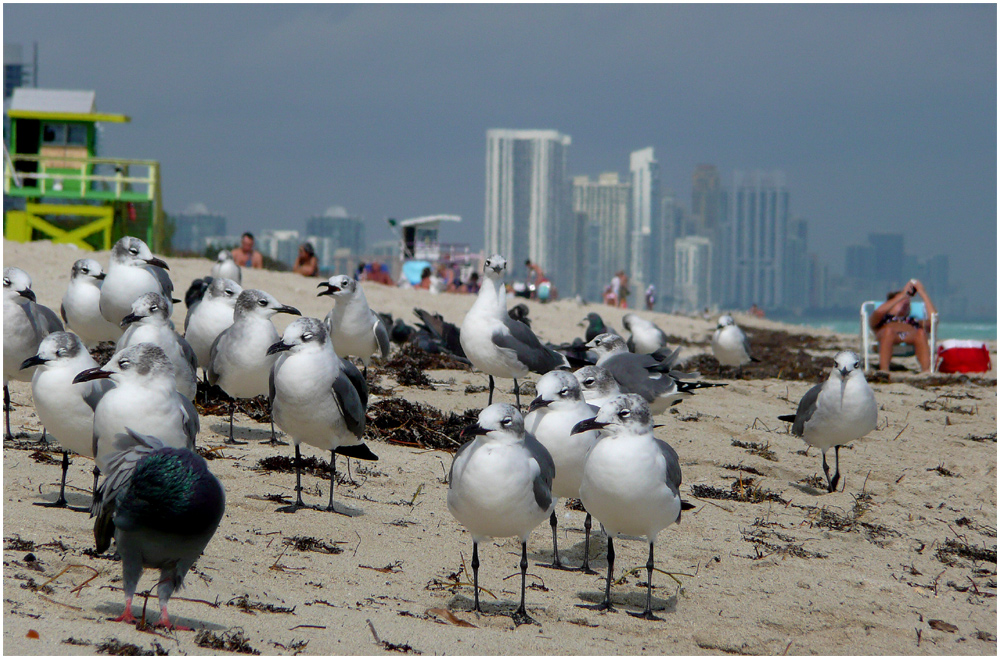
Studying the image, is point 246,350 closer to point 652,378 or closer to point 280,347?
point 280,347

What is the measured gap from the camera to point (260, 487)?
6188 millimetres

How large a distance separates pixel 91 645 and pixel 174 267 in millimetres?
14977

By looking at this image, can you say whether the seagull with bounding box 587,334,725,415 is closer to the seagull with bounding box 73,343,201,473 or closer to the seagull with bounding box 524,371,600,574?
the seagull with bounding box 524,371,600,574

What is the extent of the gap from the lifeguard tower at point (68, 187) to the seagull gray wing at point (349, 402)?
53.3 ft

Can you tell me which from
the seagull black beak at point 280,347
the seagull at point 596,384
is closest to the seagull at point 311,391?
the seagull black beak at point 280,347

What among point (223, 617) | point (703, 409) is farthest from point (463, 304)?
point (223, 617)

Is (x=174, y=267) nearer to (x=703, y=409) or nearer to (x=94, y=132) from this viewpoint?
(x=94, y=132)

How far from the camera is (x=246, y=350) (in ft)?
23.2

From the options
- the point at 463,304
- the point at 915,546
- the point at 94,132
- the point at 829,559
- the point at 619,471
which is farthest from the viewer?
→ the point at 94,132

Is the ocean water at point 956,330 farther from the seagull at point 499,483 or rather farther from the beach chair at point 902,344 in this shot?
the seagull at point 499,483

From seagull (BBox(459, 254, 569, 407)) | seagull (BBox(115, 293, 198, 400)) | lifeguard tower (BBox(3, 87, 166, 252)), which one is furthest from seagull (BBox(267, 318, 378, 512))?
lifeguard tower (BBox(3, 87, 166, 252))

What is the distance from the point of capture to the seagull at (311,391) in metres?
5.81

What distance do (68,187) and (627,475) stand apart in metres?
21.8

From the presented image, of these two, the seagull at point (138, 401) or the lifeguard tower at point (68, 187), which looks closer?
the seagull at point (138, 401)
